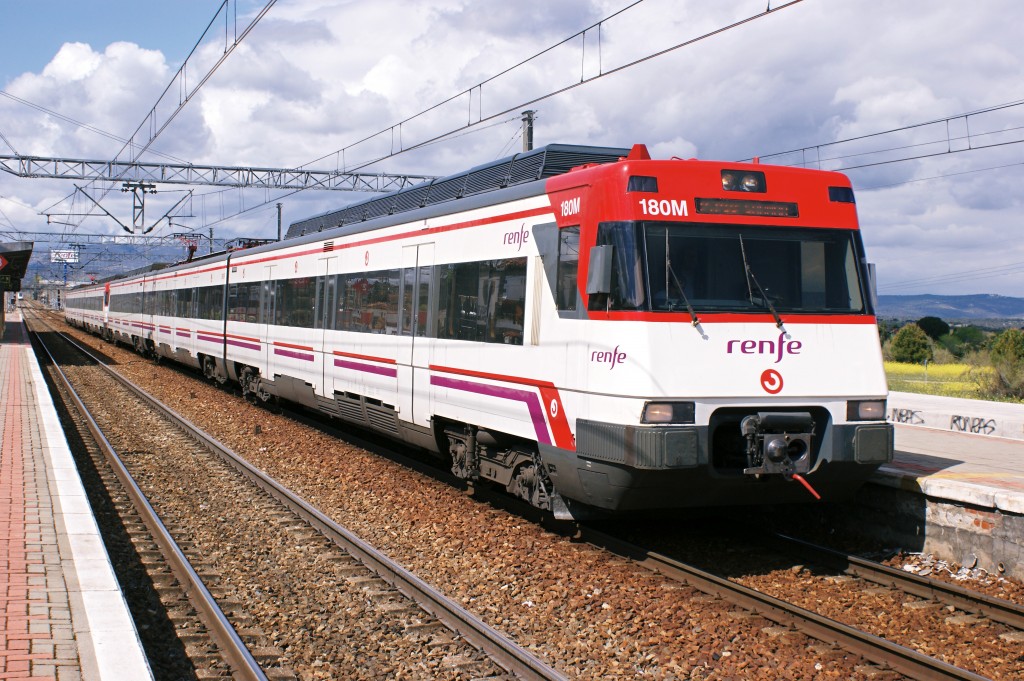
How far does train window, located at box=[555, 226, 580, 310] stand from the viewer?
726 cm

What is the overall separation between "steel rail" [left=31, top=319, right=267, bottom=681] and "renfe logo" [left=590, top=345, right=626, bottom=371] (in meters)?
3.11

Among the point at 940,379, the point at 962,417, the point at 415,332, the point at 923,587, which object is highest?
the point at 415,332

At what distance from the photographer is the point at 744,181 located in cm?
729

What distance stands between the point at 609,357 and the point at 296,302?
347 inches

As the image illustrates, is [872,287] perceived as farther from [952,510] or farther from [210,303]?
[210,303]

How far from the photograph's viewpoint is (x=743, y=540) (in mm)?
8273

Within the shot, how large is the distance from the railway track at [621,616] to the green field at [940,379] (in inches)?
677

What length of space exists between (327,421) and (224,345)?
4500 millimetres

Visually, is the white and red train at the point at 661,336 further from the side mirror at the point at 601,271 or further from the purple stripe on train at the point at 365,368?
the purple stripe on train at the point at 365,368

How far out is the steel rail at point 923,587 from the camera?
245 inches

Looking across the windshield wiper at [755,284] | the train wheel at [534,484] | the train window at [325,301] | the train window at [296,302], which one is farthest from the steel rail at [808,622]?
the train window at [296,302]

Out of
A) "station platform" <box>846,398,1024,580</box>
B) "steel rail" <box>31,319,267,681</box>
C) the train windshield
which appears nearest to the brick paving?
"steel rail" <box>31,319,267,681</box>

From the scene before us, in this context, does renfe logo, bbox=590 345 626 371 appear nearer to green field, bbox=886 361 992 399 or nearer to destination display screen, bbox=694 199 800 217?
destination display screen, bbox=694 199 800 217

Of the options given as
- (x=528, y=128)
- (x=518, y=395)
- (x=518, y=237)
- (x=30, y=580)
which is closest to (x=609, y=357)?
(x=518, y=395)
